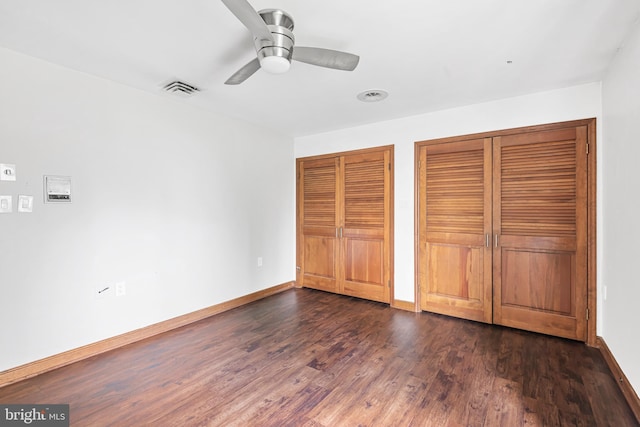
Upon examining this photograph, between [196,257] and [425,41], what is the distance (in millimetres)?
2960

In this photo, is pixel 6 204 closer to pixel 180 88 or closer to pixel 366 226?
pixel 180 88

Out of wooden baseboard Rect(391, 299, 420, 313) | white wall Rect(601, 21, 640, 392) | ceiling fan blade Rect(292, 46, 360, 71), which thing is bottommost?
wooden baseboard Rect(391, 299, 420, 313)

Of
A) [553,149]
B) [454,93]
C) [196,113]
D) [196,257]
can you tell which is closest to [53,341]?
[196,257]

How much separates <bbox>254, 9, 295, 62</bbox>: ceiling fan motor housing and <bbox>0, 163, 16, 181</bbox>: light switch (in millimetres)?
2002

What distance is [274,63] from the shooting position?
5.56ft

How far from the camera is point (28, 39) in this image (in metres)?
1.98

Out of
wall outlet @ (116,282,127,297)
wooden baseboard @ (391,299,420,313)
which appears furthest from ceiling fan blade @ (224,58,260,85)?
wooden baseboard @ (391,299,420,313)

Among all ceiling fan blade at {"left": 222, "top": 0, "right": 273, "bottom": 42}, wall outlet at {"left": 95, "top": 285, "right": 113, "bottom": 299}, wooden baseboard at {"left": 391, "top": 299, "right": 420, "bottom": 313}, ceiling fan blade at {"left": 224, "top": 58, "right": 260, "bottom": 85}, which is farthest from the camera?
wooden baseboard at {"left": 391, "top": 299, "right": 420, "bottom": 313}

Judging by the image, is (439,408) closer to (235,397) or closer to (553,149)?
(235,397)

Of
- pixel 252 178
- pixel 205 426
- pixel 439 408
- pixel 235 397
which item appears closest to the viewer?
pixel 205 426

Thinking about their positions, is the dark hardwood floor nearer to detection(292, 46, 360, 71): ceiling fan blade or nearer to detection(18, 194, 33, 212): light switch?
detection(18, 194, 33, 212): light switch

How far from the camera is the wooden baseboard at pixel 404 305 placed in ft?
11.6

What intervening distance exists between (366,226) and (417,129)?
1.37 m

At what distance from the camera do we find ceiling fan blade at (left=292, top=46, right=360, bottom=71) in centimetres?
174
